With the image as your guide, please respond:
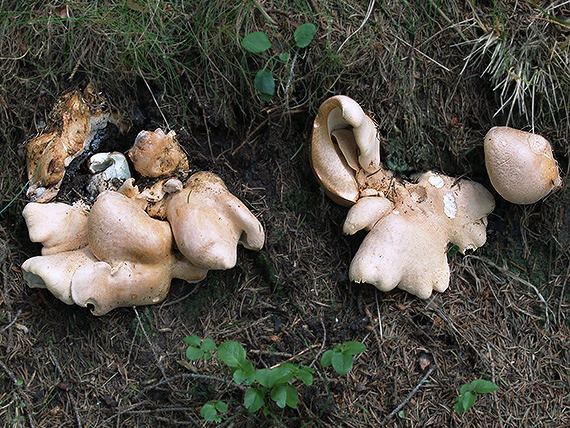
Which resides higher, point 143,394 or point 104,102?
point 104,102

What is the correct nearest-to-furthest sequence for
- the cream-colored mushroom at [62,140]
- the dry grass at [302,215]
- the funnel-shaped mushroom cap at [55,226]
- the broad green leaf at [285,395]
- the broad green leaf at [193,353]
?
1. the broad green leaf at [285,395]
2. the broad green leaf at [193,353]
3. the funnel-shaped mushroom cap at [55,226]
4. the dry grass at [302,215]
5. the cream-colored mushroom at [62,140]

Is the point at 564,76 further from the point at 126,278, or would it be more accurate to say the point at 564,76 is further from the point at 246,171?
the point at 126,278

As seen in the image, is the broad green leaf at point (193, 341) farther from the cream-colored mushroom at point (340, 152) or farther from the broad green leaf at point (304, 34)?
the broad green leaf at point (304, 34)

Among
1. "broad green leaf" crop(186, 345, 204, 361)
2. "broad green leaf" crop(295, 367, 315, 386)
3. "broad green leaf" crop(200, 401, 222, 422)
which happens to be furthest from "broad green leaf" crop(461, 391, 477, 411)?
"broad green leaf" crop(186, 345, 204, 361)

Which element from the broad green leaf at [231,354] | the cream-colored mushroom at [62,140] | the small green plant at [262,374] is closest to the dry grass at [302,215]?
the cream-colored mushroom at [62,140]

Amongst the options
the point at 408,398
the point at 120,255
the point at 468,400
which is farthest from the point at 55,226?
the point at 468,400

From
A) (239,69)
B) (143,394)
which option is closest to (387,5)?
(239,69)
